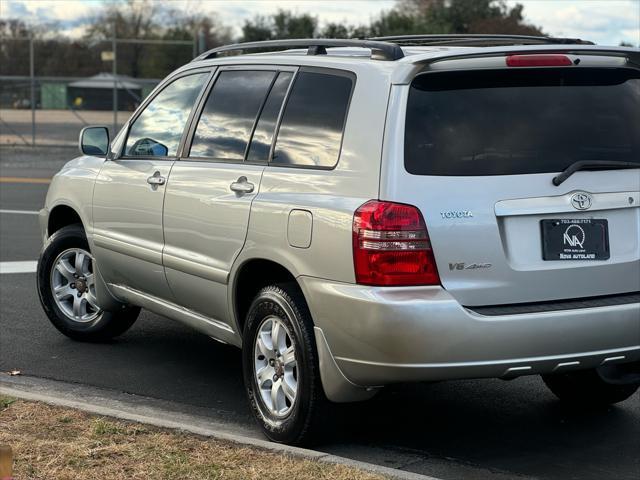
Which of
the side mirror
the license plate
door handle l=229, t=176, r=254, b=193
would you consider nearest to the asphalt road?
the license plate

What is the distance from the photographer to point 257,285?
532cm

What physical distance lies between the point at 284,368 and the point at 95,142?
2.55 m

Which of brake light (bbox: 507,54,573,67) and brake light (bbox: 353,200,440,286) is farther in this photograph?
brake light (bbox: 507,54,573,67)

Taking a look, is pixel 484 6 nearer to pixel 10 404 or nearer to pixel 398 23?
pixel 398 23

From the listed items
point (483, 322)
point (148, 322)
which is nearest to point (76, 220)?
point (148, 322)

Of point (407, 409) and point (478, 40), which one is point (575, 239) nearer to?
point (478, 40)

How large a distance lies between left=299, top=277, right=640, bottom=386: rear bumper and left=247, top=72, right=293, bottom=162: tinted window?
840mm

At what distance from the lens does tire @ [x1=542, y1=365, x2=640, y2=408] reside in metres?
5.54

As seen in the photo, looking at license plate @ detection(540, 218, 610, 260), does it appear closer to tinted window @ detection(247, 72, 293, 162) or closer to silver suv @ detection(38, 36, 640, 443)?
silver suv @ detection(38, 36, 640, 443)

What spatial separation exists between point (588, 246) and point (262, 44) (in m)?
2.23

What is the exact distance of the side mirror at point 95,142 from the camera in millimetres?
6805

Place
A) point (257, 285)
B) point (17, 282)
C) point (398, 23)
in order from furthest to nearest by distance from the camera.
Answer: point (398, 23)
point (17, 282)
point (257, 285)

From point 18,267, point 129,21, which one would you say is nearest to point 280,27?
point 129,21

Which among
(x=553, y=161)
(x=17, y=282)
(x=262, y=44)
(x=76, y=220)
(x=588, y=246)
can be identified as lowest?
(x=17, y=282)
